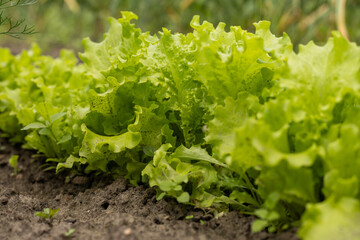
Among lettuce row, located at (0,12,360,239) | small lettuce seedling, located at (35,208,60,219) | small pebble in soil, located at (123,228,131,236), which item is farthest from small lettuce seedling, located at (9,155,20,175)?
small pebble in soil, located at (123,228,131,236)

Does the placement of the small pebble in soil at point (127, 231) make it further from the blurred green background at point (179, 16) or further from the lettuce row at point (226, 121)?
the blurred green background at point (179, 16)

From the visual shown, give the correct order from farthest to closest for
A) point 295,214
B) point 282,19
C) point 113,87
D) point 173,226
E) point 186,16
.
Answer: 1. point 186,16
2. point 282,19
3. point 113,87
4. point 173,226
5. point 295,214

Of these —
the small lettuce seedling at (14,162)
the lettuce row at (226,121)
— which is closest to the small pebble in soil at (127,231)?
the lettuce row at (226,121)

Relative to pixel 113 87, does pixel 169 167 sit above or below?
below

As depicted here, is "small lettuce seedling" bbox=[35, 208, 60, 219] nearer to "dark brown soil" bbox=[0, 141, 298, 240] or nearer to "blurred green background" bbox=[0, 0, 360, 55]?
"dark brown soil" bbox=[0, 141, 298, 240]

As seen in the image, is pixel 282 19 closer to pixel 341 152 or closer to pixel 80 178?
pixel 80 178

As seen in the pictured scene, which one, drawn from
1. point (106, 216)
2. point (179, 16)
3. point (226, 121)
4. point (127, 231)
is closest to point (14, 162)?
point (106, 216)

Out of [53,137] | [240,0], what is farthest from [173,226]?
[240,0]
